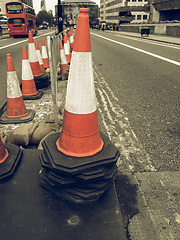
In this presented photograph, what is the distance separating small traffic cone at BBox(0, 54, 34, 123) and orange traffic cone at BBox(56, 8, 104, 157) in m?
1.75

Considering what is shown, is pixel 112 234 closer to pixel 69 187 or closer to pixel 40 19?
pixel 69 187

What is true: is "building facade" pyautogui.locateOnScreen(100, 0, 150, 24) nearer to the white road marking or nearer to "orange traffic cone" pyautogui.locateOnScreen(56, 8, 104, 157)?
the white road marking

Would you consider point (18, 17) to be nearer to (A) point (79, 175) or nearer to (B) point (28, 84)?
(B) point (28, 84)

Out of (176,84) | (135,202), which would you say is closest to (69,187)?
(135,202)

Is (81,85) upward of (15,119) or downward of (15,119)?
upward

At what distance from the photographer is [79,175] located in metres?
1.58

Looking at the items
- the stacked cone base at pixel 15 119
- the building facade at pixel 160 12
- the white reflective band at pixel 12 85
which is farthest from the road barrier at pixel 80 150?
the building facade at pixel 160 12

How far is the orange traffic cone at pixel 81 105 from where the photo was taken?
169 cm

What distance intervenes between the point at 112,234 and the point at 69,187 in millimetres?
460

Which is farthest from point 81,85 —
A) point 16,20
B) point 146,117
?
point 16,20

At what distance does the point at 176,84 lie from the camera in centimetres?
516

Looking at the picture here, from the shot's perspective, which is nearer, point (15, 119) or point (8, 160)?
point (8, 160)

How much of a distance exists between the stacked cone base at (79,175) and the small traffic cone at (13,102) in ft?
5.89

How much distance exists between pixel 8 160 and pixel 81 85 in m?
1.06
